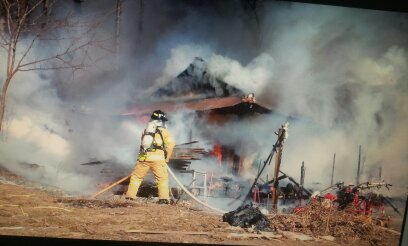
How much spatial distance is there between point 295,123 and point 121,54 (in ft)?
9.11

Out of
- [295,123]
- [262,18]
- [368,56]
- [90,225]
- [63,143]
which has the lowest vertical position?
[90,225]

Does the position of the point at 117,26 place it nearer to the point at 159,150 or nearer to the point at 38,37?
the point at 38,37

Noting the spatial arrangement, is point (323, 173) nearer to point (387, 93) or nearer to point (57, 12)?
point (387, 93)

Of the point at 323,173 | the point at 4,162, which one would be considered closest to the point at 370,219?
the point at 323,173

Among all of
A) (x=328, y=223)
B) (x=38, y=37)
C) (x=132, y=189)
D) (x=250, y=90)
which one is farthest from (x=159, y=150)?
(x=328, y=223)

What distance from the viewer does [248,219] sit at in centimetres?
514

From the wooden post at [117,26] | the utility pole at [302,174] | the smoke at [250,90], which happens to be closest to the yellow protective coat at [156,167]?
the smoke at [250,90]

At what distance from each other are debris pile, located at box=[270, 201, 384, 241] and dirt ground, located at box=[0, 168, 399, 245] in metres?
0.13

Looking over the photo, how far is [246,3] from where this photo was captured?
5.03 metres

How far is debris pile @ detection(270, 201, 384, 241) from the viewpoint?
5.25 metres

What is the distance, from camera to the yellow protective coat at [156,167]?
16.8 ft

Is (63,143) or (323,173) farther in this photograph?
(323,173)

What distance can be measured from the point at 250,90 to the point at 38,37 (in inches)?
123

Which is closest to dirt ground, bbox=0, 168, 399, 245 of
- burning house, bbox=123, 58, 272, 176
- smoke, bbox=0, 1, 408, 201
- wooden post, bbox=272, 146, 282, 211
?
smoke, bbox=0, 1, 408, 201
